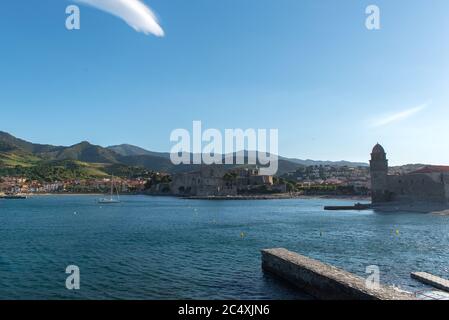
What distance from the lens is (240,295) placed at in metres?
15.3

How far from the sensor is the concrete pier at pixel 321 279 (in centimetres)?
1229

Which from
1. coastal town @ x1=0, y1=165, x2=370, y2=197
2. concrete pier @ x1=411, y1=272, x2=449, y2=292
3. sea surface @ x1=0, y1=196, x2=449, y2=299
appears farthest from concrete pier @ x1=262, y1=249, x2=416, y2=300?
coastal town @ x1=0, y1=165, x2=370, y2=197

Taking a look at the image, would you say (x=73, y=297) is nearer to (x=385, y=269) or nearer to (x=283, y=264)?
(x=283, y=264)

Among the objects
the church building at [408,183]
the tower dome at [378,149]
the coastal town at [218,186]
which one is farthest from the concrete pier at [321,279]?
the coastal town at [218,186]

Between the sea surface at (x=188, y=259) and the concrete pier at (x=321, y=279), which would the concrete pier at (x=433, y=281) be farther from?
the concrete pier at (x=321, y=279)

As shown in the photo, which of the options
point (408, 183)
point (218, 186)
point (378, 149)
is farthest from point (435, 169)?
point (218, 186)

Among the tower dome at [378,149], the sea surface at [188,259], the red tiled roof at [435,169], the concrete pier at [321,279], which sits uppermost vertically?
the tower dome at [378,149]

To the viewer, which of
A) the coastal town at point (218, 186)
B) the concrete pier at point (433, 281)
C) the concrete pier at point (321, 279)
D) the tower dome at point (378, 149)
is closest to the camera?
the concrete pier at point (321, 279)

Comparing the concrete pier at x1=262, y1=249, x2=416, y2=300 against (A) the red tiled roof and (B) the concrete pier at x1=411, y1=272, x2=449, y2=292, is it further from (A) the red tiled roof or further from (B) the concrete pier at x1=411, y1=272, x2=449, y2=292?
(A) the red tiled roof

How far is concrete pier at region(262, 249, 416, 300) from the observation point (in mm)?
12289

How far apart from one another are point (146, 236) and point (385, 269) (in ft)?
72.2

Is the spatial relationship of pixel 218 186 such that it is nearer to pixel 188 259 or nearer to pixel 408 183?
pixel 408 183
